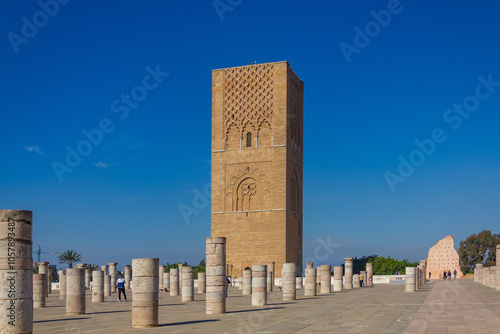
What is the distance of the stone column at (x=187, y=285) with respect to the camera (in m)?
17.7

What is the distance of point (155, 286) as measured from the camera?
10227 mm

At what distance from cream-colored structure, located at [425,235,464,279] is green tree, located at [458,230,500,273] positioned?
9.57 m

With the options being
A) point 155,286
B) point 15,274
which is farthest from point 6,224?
point 155,286

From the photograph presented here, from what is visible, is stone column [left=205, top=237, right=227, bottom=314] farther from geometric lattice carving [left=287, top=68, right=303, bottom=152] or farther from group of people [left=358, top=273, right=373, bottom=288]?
geometric lattice carving [left=287, top=68, right=303, bottom=152]

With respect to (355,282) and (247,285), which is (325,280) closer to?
(247,285)

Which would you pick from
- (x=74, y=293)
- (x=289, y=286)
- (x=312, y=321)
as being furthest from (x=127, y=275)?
(x=312, y=321)

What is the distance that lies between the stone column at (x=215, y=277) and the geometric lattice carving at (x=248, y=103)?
26.6 meters

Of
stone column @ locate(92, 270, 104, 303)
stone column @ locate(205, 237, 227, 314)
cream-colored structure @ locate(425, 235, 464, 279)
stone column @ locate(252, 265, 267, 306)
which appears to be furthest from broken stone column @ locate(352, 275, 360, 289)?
cream-colored structure @ locate(425, 235, 464, 279)

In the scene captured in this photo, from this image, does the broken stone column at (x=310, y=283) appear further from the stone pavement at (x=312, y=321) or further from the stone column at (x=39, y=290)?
the stone column at (x=39, y=290)

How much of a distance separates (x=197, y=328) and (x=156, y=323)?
3.11 feet

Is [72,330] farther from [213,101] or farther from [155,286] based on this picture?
[213,101]

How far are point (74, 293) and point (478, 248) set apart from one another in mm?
51421

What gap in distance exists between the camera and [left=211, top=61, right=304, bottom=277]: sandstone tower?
37625 millimetres

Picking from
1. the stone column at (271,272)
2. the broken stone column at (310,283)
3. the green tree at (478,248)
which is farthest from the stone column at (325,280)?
the green tree at (478,248)
